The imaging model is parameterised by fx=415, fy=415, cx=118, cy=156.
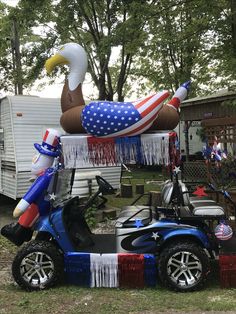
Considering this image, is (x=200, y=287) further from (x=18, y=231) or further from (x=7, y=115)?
(x=7, y=115)

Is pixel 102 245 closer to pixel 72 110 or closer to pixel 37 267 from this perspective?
pixel 37 267

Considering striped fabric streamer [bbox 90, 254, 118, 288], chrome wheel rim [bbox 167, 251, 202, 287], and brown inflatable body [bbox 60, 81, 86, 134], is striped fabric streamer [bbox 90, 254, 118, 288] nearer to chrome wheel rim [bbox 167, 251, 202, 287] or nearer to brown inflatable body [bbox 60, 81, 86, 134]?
chrome wheel rim [bbox 167, 251, 202, 287]

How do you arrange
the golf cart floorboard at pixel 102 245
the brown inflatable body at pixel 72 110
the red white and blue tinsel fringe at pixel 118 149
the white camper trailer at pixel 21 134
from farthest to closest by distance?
the white camper trailer at pixel 21 134 < the brown inflatable body at pixel 72 110 < the golf cart floorboard at pixel 102 245 < the red white and blue tinsel fringe at pixel 118 149

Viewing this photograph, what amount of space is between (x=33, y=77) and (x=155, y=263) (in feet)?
41.4

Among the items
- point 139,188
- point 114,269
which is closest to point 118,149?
point 114,269

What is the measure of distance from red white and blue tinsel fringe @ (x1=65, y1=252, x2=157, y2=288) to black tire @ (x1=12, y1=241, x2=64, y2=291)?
0.15m

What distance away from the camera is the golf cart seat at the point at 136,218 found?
495 cm

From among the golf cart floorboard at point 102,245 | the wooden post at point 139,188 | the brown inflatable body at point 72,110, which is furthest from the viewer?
the wooden post at point 139,188

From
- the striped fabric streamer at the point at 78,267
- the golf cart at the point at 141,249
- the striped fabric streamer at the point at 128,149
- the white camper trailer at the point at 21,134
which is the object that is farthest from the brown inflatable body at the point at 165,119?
the white camper trailer at the point at 21,134

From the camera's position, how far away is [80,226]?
17.9ft

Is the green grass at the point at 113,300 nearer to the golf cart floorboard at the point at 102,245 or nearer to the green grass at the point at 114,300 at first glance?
the green grass at the point at 114,300

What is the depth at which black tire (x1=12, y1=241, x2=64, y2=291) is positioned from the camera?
4.92 meters

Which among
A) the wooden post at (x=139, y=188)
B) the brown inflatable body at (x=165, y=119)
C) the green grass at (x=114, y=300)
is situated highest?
the brown inflatable body at (x=165, y=119)

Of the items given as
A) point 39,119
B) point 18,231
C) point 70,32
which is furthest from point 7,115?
point 70,32
